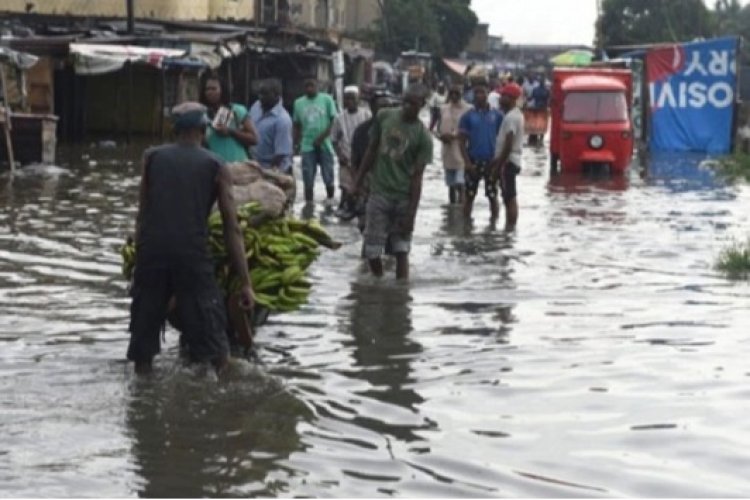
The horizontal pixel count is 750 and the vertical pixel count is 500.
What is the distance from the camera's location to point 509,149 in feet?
50.4

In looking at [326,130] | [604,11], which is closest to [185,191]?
[326,130]

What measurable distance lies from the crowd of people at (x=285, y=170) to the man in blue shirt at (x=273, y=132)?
0.04ft

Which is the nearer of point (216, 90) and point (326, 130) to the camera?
point (216, 90)

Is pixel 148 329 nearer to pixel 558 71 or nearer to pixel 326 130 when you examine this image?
pixel 326 130

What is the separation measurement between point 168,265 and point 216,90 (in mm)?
3663

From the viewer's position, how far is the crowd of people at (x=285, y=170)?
25.0ft

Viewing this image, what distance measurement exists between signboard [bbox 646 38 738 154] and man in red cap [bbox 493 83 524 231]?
48.9ft

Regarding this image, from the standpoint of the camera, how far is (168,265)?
7.64 meters

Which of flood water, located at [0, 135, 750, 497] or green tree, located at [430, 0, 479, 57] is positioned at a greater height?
green tree, located at [430, 0, 479, 57]

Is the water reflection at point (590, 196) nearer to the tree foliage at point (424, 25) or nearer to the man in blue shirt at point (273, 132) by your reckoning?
the man in blue shirt at point (273, 132)

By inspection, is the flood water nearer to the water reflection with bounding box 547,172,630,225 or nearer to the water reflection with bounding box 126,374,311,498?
the water reflection with bounding box 126,374,311,498

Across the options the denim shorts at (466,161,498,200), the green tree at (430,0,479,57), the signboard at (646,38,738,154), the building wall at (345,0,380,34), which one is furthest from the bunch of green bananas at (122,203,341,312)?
the green tree at (430,0,479,57)

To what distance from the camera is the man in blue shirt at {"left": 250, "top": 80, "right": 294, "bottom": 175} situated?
46.6 feet

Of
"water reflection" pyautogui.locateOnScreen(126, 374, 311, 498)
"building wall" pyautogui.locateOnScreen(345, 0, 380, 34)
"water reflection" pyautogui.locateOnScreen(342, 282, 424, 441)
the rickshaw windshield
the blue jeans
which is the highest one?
"building wall" pyautogui.locateOnScreen(345, 0, 380, 34)
